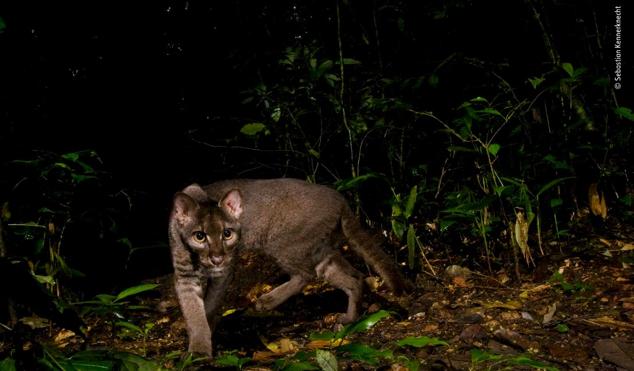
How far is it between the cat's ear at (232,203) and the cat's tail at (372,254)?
34.4 inches

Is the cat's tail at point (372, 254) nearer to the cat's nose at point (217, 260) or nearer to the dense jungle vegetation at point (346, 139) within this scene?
the dense jungle vegetation at point (346, 139)

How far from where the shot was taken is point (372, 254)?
420 cm

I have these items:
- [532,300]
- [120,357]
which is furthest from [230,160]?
[120,357]

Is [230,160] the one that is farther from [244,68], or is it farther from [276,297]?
[276,297]

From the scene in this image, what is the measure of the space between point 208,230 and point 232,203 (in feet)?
1.31

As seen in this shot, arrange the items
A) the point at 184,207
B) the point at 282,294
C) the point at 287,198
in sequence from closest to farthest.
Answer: the point at 184,207 < the point at 282,294 < the point at 287,198

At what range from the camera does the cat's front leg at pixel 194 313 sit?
348 centimetres

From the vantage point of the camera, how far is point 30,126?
5297 millimetres

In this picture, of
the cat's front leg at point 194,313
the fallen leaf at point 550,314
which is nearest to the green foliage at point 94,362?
the cat's front leg at point 194,313

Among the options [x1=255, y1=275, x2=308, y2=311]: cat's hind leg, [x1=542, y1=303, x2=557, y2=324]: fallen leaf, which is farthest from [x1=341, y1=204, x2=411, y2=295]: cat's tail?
[x1=542, y1=303, x2=557, y2=324]: fallen leaf

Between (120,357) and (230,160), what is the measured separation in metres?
5.25

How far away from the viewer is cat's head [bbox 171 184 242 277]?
3.77m

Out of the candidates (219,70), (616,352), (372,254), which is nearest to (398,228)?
(372,254)

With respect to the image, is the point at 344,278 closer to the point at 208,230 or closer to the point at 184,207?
the point at 208,230
